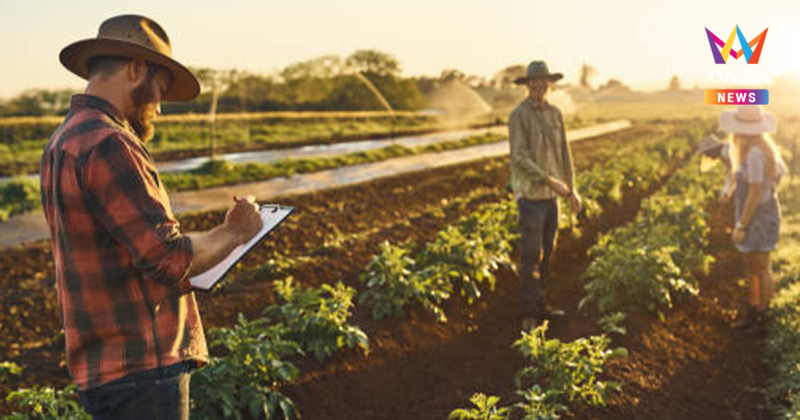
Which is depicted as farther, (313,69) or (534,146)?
(313,69)

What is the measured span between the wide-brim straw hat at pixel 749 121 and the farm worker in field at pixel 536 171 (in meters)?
1.30

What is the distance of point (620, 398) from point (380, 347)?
1.68m

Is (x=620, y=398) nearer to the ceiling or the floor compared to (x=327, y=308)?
nearer to the floor

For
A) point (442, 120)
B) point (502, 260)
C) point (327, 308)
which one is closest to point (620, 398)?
point (327, 308)

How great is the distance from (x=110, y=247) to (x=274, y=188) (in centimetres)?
1151

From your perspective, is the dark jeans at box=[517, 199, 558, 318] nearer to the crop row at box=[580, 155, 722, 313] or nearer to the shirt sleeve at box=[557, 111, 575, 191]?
the shirt sleeve at box=[557, 111, 575, 191]

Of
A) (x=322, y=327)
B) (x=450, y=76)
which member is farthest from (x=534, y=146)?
(x=450, y=76)

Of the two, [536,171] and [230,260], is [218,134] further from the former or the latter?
[230,260]

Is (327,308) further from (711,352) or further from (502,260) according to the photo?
(711,352)

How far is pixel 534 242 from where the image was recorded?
5.70m

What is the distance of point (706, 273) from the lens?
7.42m

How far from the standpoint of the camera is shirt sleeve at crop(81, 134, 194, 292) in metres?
1.87

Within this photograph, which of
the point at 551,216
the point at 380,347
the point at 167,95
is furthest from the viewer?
the point at 551,216

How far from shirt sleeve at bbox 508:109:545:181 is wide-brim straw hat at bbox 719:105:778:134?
160cm
